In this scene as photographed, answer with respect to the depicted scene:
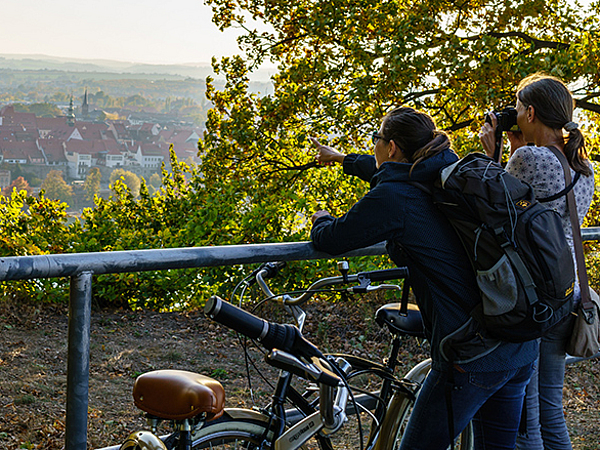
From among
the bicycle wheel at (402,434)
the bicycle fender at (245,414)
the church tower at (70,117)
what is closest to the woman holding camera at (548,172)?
the bicycle wheel at (402,434)

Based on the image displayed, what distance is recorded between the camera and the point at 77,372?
2.11m

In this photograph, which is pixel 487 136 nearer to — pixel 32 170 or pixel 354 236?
pixel 354 236

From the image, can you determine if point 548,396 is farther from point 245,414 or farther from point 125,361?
point 125,361

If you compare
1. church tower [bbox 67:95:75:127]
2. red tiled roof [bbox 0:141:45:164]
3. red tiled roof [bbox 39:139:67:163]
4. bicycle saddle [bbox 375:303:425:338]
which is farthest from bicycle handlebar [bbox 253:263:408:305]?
church tower [bbox 67:95:75:127]

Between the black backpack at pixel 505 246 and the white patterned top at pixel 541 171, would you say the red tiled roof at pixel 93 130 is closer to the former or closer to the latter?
the white patterned top at pixel 541 171

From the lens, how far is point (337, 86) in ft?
32.0

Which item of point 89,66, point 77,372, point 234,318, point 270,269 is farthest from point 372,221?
point 89,66

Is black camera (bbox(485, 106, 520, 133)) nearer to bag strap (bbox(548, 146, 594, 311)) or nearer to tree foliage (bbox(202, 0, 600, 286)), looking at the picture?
bag strap (bbox(548, 146, 594, 311))

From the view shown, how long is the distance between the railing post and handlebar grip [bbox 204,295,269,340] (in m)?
0.59

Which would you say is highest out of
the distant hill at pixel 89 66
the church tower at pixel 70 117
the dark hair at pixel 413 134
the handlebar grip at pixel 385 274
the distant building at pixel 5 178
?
the distant hill at pixel 89 66

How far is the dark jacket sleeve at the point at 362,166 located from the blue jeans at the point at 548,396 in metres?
0.99

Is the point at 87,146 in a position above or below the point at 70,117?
below

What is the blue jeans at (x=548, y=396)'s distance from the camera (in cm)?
261

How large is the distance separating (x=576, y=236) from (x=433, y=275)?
2.44 feet
